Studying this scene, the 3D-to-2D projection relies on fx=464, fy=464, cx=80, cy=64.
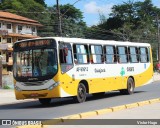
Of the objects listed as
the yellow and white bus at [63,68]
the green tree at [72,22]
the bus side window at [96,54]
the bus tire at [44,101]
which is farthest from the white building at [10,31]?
the bus tire at [44,101]

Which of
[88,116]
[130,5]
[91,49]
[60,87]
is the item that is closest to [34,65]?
[60,87]

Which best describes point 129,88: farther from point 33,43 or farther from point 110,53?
point 33,43

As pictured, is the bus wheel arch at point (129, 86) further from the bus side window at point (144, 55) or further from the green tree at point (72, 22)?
the green tree at point (72, 22)

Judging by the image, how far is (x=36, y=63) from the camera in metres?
18.8

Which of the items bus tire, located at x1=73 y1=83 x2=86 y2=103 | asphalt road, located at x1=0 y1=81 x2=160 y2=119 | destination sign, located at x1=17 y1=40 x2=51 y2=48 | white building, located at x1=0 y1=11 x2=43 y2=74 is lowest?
asphalt road, located at x1=0 y1=81 x2=160 y2=119

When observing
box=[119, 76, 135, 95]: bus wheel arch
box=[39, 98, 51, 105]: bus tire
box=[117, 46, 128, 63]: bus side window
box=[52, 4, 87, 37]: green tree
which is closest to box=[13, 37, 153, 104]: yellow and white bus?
box=[39, 98, 51, 105]: bus tire

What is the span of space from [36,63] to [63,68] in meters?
1.12

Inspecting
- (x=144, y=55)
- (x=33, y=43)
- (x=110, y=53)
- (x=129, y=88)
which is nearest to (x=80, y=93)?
(x=33, y=43)

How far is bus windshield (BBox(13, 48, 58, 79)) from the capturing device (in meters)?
18.5

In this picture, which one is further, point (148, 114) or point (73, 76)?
point (73, 76)

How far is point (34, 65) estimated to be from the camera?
18891 mm

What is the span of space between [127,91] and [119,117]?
39.6 ft

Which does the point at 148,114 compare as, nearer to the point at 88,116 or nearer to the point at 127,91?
the point at 88,116

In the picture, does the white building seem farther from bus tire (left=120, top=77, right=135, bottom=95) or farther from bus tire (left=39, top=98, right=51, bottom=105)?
bus tire (left=39, top=98, right=51, bottom=105)
